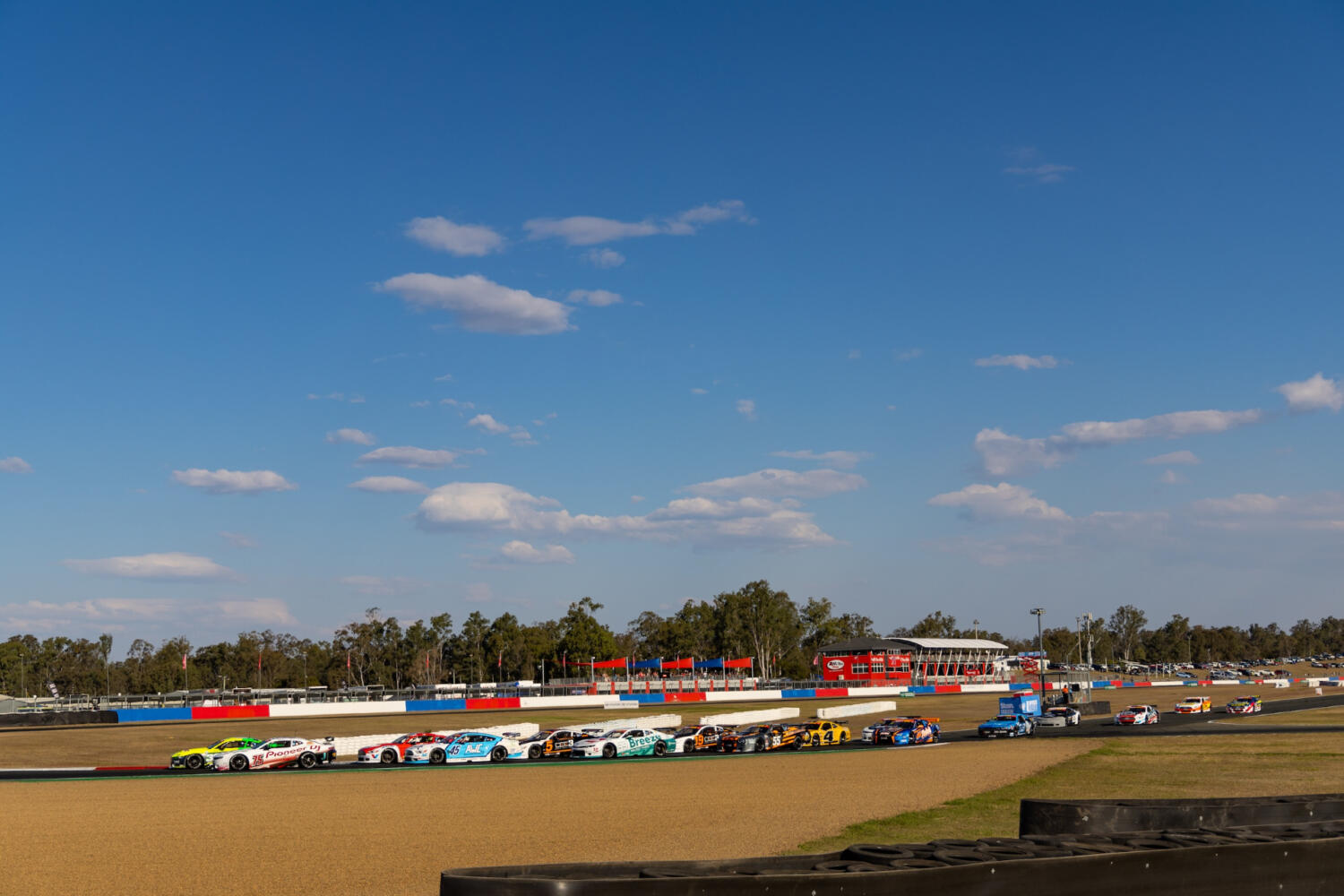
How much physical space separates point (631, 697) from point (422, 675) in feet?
337

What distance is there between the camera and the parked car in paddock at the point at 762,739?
148 ft

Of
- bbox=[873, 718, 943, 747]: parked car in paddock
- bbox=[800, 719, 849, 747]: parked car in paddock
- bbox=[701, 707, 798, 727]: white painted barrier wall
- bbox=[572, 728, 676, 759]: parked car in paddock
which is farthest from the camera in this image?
bbox=[701, 707, 798, 727]: white painted barrier wall

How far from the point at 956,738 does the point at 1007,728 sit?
2536 millimetres

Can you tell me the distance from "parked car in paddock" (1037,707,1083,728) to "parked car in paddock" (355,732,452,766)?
3441cm

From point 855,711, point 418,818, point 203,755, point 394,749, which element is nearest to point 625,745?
point 394,749

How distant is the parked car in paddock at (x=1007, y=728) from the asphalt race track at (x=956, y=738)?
1.84 feet

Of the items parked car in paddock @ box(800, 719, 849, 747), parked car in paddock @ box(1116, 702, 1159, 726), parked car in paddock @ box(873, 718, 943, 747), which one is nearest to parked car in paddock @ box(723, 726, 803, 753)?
parked car in paddock @ box(800, 719, 849, 747)

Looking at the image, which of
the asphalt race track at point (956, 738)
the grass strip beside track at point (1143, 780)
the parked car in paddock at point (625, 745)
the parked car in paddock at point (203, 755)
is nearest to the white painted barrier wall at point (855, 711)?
the asphalt race track at point (956, 738)

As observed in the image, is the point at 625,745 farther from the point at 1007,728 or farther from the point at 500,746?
the point at 1007,728

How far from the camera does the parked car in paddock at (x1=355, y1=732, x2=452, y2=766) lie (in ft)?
139

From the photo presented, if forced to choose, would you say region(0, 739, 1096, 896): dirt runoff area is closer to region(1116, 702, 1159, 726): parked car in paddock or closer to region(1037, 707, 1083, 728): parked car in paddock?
region(1037, 707, 1083, 728): parked car in paddock

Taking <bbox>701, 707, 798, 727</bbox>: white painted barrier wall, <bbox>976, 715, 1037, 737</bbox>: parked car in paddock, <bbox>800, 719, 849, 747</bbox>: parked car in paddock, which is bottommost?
<bbox>701, 707, 798, 727</bbox>: white painted barrier wall

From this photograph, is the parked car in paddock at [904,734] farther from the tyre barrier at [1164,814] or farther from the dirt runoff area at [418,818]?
the tyre barrier at [1164,814]

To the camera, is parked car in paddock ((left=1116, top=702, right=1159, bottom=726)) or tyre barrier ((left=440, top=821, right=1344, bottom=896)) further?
parked car in paddock ((left=1116, top=702, right=1159, bottom=726))
